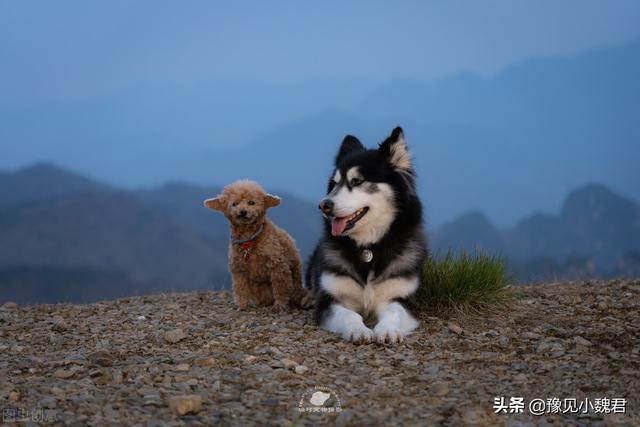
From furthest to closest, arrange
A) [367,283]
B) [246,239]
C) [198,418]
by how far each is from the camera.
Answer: [246,239]
[367,283]
[198,418]

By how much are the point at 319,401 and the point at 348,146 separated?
308 cm

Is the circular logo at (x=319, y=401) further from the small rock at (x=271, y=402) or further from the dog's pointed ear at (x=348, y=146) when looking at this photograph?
the dog's pointed ear at (x=348, y=146)

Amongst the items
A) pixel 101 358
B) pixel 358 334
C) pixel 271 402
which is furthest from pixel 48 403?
pixel 358 334

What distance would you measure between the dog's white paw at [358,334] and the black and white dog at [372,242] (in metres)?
0.09

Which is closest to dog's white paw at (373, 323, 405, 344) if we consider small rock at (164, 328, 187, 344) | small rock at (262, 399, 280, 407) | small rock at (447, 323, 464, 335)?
small rock at (447, 323, 464, 335)

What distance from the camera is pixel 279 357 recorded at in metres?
5.31

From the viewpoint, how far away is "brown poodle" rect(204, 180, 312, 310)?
6.76 m

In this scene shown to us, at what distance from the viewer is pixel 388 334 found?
576cm

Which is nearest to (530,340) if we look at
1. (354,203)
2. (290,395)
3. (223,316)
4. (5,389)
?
(354,203)

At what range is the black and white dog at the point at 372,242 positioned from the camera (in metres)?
6.06

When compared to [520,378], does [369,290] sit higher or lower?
higher

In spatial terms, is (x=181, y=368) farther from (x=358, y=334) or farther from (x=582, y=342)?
(x=582, y=342)

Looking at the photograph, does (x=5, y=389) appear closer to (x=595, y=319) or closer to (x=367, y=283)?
(x=367, y=283)

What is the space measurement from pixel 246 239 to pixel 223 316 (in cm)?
85
